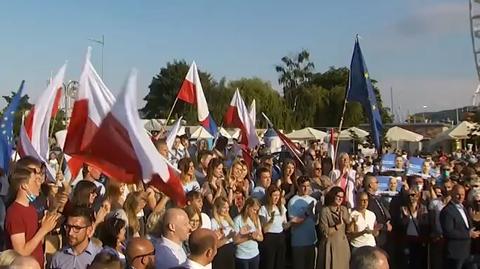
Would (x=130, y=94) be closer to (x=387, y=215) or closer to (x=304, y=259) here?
(x=304, y=259)

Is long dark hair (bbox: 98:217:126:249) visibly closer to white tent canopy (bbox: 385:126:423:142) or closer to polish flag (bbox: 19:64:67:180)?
polish flag (bbox: 19:64:67:180)

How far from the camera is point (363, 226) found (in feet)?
28.7

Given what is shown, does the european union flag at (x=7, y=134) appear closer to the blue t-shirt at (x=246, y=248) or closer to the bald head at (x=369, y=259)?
the blue t-shirt at (x=246, y=248)

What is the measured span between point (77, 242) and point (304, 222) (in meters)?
4.46

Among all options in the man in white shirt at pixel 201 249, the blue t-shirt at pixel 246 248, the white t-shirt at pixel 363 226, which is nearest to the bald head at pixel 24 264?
the man in white shirt at pixel 201 249

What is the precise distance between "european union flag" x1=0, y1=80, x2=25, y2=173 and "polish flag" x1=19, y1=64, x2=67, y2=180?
0.94 metres

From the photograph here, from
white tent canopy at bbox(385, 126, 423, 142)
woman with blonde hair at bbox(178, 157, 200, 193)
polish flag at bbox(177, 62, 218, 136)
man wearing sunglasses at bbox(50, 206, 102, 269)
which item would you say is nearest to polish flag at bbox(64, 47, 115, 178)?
man wearing sunglasses at bbox(50, 206, 102, 269)

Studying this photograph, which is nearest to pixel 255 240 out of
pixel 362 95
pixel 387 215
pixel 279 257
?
pixel 279 257

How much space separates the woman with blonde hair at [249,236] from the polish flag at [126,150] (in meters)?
2.95

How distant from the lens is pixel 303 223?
28.7ft

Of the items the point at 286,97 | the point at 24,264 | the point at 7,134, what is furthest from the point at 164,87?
the point at 24,264

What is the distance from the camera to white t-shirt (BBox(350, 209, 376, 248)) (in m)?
8.65

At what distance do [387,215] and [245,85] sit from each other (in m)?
61.3

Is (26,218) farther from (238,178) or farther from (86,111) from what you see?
(238,178)
